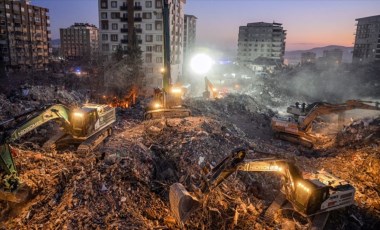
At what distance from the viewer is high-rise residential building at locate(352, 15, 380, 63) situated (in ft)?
207

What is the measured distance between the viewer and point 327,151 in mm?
16344

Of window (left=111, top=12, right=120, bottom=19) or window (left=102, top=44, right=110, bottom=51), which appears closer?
window (left=111, top=12, right=120, bottom=19)

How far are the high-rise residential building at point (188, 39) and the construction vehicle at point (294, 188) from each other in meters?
53.1

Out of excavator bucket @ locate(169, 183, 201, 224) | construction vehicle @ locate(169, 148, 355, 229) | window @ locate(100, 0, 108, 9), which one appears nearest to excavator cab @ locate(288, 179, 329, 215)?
construction vehicle @ locate(169, 148, 355, 229)

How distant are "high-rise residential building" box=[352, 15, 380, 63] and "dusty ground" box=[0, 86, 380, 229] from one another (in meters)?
59.3

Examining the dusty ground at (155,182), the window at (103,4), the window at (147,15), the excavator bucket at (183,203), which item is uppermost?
the window at (103,4)

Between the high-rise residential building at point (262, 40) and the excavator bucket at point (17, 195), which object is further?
the high-rise residential building at point (262, 40)

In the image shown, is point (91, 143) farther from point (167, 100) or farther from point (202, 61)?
point (202, 61)

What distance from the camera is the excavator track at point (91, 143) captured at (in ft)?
36.6

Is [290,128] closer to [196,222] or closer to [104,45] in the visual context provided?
[196,222]

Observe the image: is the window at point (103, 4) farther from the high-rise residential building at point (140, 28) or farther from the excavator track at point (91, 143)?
the excavator track at point (91, 143)

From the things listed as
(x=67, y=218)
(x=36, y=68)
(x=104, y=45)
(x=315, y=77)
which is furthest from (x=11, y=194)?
(x=36, y=68)

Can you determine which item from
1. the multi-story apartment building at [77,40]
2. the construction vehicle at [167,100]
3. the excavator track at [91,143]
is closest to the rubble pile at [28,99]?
the excavator track at [91,143]

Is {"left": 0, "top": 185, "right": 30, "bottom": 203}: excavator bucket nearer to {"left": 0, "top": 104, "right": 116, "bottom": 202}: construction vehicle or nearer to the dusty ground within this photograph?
{"left": 0, "top": 104, "right": 116, "bottom": 202}: construction vehicle
